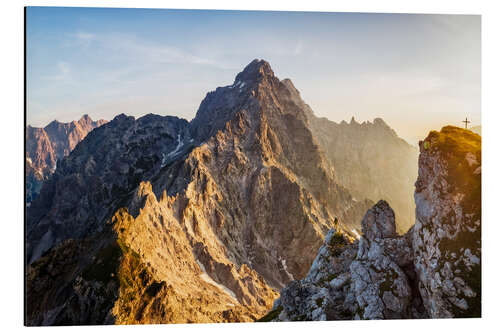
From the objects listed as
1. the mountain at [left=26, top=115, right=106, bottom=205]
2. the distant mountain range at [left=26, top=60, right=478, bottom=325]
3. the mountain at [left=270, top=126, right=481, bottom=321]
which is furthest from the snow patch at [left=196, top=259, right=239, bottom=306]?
the mountain at [left=270, top=126, right=481, bottom=321]

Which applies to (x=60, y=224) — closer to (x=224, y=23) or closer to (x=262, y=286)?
(x=262, y=286)

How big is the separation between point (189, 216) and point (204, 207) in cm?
991

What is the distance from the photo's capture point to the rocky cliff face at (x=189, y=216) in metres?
33.2

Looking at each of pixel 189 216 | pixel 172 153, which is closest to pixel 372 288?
pixel 189 216

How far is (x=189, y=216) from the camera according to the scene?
71.5 metres

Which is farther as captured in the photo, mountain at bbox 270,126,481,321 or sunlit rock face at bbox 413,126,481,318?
mountain at bbox 270,126,481,321

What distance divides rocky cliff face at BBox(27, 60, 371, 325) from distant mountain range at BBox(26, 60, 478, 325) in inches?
11.0

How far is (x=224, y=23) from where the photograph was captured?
76.7 feet

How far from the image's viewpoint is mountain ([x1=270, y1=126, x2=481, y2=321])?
55.2ft

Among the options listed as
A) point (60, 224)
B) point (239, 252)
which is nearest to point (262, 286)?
point (239, 252)

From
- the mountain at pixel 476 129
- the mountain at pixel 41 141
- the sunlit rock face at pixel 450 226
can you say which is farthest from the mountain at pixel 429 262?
the mountain at pixel 41 141

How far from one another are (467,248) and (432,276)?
7.63 ft

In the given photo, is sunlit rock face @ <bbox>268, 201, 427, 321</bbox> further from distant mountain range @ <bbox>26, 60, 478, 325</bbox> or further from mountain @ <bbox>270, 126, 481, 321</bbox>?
distant mountain range @ <bbox>26, 60, 478, 325</bbox>
